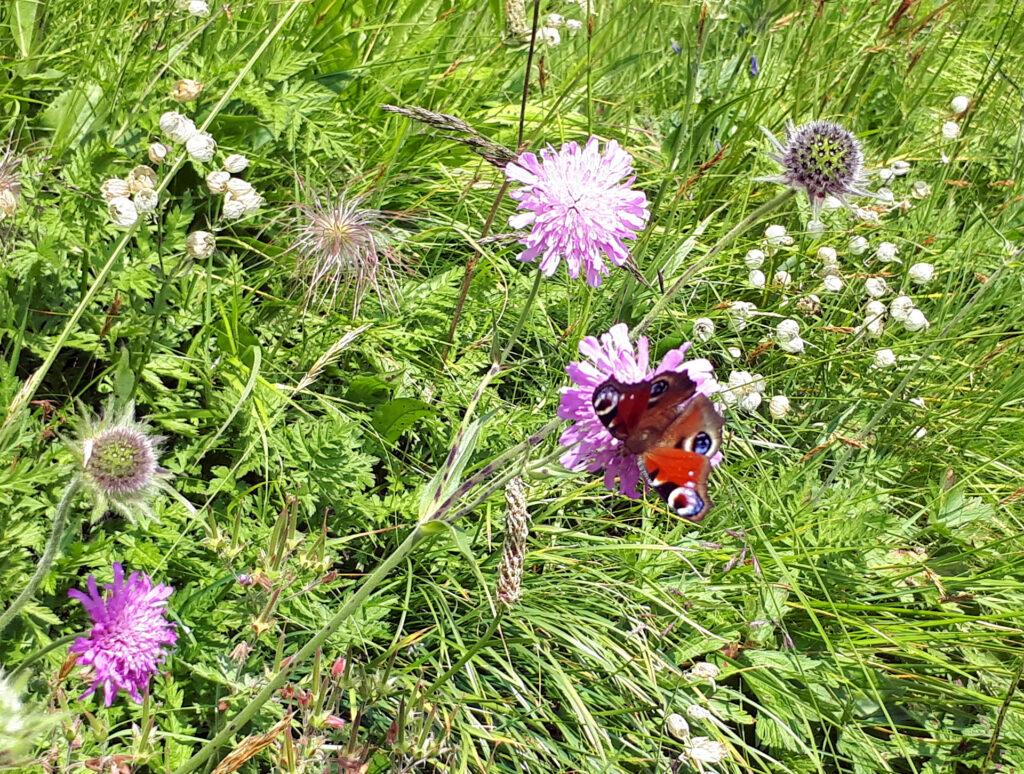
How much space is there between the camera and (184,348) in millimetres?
2559

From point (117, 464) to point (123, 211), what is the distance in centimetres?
70

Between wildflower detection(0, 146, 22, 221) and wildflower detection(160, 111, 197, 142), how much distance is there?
33 centimetres

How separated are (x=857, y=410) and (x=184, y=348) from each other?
1977 millimetres

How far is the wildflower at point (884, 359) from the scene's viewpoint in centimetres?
290

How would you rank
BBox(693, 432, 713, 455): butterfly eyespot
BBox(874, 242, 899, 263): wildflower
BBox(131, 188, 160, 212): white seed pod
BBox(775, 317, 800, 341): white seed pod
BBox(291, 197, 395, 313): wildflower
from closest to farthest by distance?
1. BBox(693, 432, 713, 455): butterfly eyespot
2. BBox(131, 188, 160, 212): white seed pod
3. BBox(291, 197, 395, 313): wildflower
4. BBox(775, 317, 800, 341): white seed pod
5. BBox(874, 242, 899, 263): wildflower

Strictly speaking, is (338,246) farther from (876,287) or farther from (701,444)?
(876,287)

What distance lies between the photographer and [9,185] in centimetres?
205

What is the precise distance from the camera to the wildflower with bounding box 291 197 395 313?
8.11ft

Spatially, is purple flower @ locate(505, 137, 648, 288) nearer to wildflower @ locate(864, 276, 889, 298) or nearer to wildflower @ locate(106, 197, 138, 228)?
wildflower @ locate(106, 197, 138, 228)

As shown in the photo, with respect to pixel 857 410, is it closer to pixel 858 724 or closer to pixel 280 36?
pixel 858 724

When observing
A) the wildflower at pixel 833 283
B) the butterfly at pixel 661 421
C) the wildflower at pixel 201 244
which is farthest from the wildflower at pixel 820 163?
the wildflower at pixel 201 244

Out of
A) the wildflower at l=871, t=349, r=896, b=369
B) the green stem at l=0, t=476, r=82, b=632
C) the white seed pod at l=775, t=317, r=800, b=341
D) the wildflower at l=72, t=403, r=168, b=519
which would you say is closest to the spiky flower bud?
the wildflower at l=72, t=403, r=168, b=519

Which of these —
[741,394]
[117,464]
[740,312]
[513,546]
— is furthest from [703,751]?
[740,312]

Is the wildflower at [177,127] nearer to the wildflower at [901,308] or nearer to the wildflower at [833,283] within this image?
the wildflower at [833,283]
